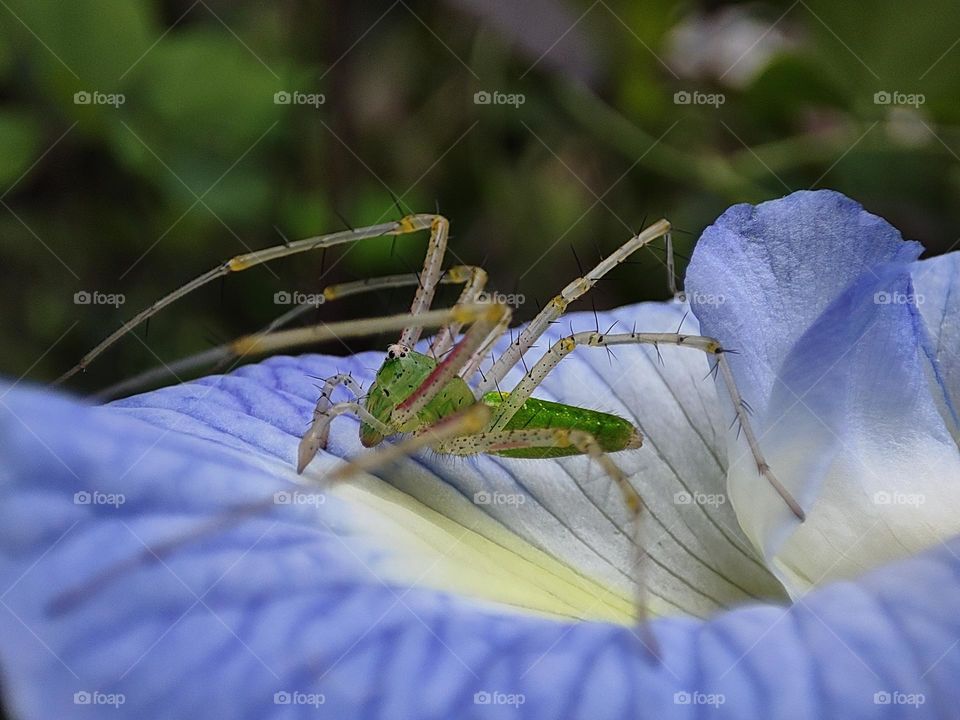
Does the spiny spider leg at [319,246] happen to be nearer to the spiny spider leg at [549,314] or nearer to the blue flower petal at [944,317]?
the spiny spider leg at [549,314]

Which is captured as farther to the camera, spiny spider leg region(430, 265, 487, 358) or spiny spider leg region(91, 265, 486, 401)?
spiny spider leg region(430, 265, 487, 358)

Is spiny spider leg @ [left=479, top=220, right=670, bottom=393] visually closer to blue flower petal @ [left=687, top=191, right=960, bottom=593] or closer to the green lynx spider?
the green lynx spider

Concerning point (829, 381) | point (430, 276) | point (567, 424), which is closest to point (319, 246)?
point (430, 276)

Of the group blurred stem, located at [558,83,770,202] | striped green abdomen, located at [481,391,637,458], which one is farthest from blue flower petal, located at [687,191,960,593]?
blurred stem, located at [558,83,770,202]

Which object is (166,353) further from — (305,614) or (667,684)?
(667,684)

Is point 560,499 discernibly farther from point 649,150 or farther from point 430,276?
point 649,150

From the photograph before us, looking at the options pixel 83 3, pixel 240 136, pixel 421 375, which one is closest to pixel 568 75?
pixel 240 136
